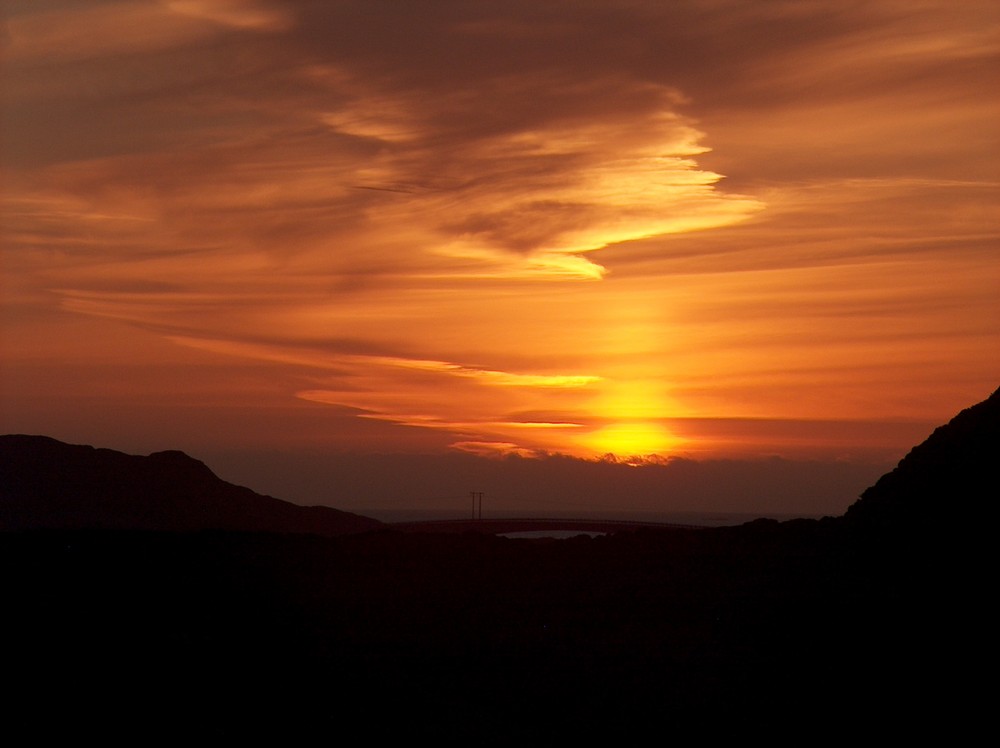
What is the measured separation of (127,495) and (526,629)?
253 ft

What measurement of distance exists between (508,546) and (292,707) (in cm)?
1628

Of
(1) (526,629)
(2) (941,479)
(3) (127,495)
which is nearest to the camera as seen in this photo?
(1) (526,629)

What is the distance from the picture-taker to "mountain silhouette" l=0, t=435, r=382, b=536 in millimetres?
94538

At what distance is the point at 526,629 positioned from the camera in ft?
106

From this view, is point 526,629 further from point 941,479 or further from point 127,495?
point 127,495

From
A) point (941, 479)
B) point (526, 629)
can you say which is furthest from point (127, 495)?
point (941, 479)

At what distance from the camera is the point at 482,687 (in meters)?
28.3

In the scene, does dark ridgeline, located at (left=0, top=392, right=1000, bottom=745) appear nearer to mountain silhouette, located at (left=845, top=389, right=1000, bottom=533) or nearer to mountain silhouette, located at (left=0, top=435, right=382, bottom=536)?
mountain silhouette, located at (left=845, top=389, right=1000, bottom=533)

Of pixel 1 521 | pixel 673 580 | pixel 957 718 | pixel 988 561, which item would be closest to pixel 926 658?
pixel 957 718

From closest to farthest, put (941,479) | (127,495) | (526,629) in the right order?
(526,629) < (941,479) < (127,495)

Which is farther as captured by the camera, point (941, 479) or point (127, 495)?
point (127, 495)

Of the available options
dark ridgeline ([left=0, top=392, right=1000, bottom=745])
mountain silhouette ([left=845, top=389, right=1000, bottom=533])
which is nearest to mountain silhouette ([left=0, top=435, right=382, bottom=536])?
dark ridgeline ([left=0, top=392, right=1000, bottom=745])

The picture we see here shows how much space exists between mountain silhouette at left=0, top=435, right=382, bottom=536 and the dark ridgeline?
5352cm

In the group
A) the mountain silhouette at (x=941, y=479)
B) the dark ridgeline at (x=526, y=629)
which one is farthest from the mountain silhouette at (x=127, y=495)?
the mountain silhouette at (x=941, y=479)
